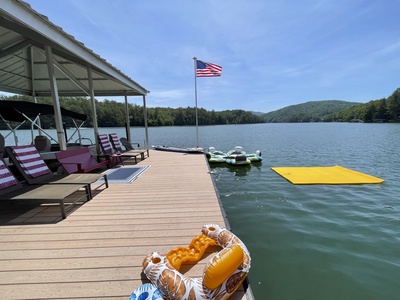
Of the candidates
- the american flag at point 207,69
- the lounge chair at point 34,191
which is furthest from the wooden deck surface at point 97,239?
the american flag at point 207,69

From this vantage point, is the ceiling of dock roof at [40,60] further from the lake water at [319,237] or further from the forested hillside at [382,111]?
the forested hillside at [382,111]

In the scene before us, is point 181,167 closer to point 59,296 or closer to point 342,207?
point 342,207

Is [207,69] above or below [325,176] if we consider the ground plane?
above

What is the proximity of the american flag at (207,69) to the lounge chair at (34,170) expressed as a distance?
8.40 meters

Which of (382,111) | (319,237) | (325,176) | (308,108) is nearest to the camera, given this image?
(319,237)

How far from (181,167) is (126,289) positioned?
196 inches

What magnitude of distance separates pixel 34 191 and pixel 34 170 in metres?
0.91

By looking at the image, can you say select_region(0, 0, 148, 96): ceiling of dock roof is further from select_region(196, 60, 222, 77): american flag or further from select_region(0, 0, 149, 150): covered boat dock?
select_region(196, 60, 222, 77): american flag

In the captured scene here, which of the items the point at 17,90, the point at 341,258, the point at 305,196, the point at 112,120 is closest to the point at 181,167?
the point at 305,196

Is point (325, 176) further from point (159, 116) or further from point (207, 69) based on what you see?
point (159, 116)

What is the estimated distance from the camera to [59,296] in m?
1.62

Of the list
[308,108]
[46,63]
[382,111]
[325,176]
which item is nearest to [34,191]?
[46,63]

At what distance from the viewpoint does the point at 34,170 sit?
12.6 feet

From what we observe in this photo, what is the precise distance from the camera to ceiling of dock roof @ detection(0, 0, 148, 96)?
3260 mm
